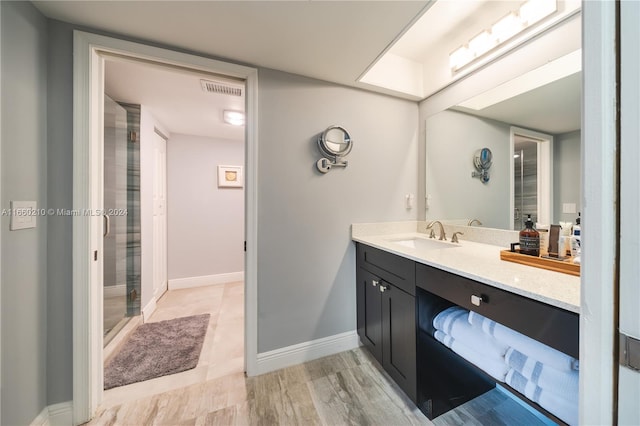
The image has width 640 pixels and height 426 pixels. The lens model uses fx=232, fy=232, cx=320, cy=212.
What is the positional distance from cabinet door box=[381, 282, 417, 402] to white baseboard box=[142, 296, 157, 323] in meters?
2.37

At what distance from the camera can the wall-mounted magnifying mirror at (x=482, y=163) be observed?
163cm

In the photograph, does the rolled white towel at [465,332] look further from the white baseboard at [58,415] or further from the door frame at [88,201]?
the white baseboard at [58,415]

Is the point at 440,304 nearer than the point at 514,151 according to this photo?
Yes

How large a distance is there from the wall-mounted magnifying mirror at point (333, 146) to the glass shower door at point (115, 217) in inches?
71.3

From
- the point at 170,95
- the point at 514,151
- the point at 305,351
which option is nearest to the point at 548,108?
the point at 514,151

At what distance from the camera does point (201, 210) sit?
3.41 m

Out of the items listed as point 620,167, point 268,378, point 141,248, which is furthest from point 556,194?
point 141,248

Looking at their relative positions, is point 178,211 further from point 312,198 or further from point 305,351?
point 305,351

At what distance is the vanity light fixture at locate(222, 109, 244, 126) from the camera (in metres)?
2.54

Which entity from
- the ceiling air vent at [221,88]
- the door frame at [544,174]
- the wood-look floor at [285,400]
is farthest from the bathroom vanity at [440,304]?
the ceiling air vent at [221,88]

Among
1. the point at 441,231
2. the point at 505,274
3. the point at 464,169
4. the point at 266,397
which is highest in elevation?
the point at 464,169

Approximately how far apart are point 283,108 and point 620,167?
1625 millimetres

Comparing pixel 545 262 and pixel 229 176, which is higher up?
pixel 229 176

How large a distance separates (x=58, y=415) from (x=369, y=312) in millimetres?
1833
